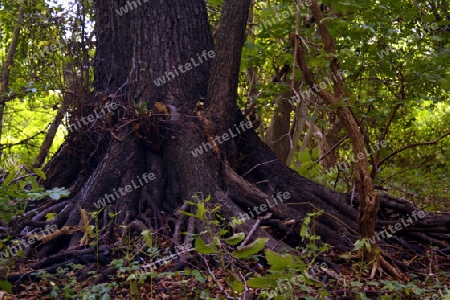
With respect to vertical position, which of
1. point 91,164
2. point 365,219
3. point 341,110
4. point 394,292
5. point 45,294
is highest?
point 91,164

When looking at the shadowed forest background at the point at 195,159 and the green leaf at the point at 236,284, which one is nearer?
the green leaf at the point at 236,284

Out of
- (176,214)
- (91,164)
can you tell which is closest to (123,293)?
(176,214)

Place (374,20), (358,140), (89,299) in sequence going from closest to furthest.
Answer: (89,299)
(358,140)
(374,20)

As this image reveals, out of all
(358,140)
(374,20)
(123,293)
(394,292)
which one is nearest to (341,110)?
(358,140)

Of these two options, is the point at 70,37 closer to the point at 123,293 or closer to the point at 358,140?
the point at 123,293

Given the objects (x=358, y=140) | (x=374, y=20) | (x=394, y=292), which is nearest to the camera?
(x=394, y=292)

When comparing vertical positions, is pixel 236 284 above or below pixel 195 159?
below

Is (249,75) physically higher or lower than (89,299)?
higher

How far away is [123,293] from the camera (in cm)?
328

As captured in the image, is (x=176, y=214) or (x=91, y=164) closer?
(x=176, y=214)

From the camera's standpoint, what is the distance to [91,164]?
15.9 ft

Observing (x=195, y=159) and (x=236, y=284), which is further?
(x=195, y=159)

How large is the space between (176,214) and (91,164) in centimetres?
112

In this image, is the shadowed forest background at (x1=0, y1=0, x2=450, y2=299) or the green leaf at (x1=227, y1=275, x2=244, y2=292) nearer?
the green leaf at (x1=227, y1=275, x2=244, y2=292)
